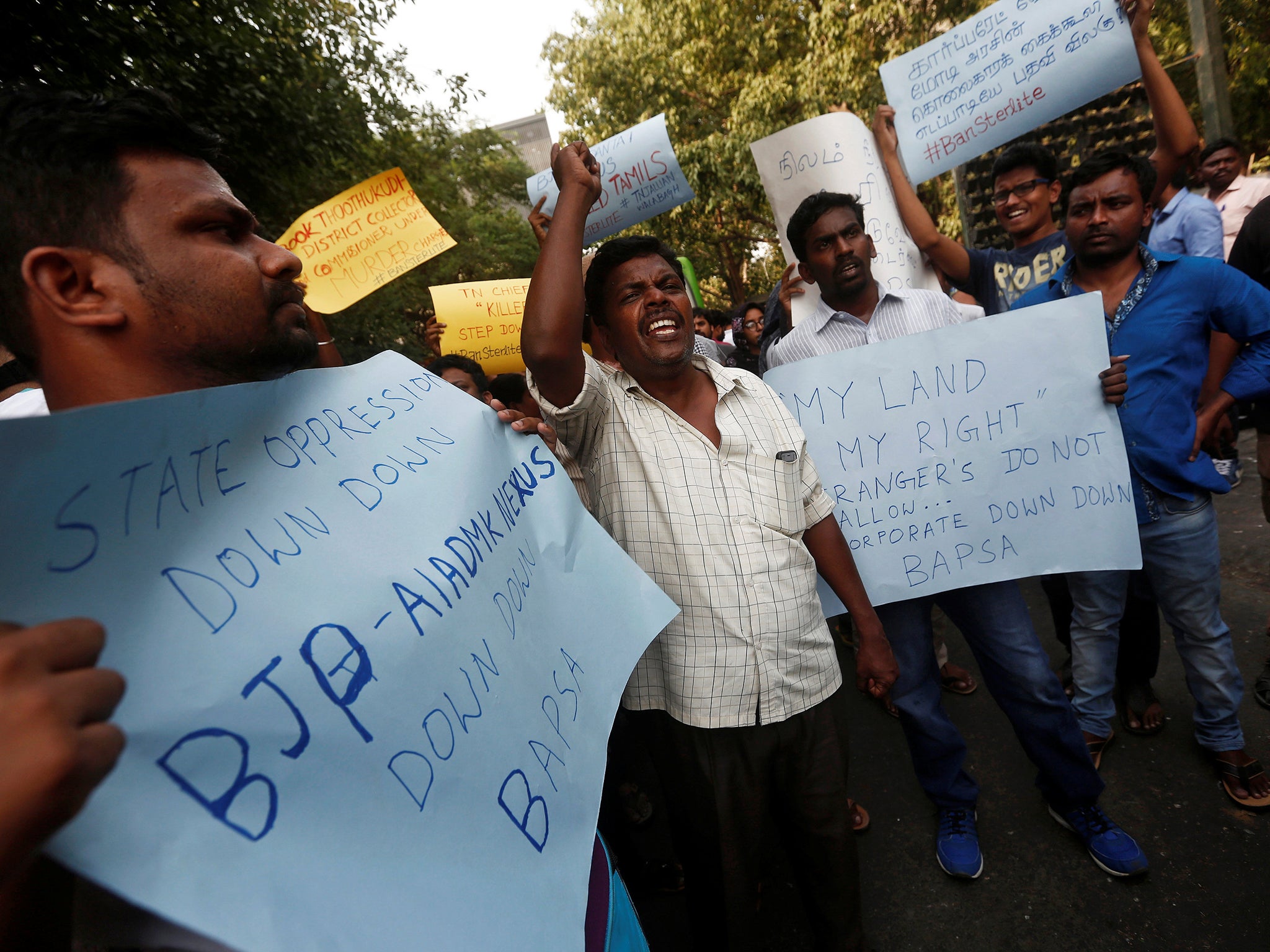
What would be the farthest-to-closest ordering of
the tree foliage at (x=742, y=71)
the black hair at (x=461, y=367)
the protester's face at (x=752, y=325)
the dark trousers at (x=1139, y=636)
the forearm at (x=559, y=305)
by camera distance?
the tree foliage at (x=742, y=71) → the protester's face at (x=752, y=325) → the black hair at (x=461, y=367) → the dark trousers at (x=1139, y=636) → the forearm at (x=559, y=305)

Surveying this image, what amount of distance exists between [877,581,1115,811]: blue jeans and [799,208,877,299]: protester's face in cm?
108

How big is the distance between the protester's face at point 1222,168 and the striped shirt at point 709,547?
16.0 ft

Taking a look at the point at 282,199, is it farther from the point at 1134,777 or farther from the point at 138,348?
the point at 1134,777

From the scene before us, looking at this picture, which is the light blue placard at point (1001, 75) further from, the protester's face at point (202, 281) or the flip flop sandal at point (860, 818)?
the protester's face at point (202, 281)

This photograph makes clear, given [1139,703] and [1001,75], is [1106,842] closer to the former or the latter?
[1139,703]

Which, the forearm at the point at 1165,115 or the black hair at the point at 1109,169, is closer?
the black hair at the point at 1109,169

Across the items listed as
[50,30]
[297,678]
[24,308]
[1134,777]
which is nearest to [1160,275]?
[1134,777]

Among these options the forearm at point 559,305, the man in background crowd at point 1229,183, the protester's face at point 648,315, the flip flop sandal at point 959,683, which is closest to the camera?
the forearm at point 559,305

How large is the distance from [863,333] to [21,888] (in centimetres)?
228

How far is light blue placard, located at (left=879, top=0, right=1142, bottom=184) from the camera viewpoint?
2.30 meters

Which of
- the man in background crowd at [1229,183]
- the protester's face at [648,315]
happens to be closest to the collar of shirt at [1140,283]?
the protester's face at [648,315]

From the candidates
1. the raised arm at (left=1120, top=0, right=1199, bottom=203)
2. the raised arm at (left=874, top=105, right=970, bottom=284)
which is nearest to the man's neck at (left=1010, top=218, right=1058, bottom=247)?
the raised arm at (left=874, top=105, right=970, bottom=284)

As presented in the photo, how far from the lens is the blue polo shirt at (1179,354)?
6.58ft

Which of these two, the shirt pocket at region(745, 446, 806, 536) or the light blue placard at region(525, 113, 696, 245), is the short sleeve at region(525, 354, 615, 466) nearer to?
the shirt pocket at region(745, 446, 806, 536)
